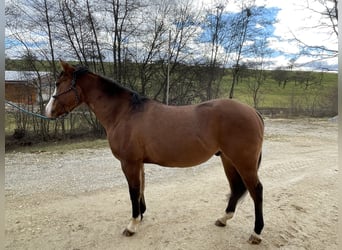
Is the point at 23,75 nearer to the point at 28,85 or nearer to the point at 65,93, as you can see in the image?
the point at 28,85

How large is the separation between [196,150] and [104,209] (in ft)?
5.08

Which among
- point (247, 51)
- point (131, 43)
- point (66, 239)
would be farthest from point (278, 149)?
point (247, 51)

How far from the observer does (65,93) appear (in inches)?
104

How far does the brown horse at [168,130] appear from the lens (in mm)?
2393

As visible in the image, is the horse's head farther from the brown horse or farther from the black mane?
the black mane

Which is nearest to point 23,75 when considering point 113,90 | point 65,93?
point 65,93

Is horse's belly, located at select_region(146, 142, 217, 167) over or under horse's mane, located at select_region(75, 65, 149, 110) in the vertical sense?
under

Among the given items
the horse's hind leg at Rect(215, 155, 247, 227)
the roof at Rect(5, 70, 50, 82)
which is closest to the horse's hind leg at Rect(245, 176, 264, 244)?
the horse's hind leg at Rect(215, 155, 247, 227)

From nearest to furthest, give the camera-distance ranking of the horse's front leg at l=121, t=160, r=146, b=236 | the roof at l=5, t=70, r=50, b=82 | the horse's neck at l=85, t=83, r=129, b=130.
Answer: the horse's front leg at l=121, t=160, r=146, b=236, the horse's neck at l=85, t=83, r=129, b=130, the roof at l=5, t=70, r=50, b=82

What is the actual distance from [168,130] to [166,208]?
127 cm

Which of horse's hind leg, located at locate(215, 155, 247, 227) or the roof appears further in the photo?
the roof

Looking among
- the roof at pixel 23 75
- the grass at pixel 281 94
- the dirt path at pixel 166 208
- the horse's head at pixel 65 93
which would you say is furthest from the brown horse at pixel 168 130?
the grass at pixel 281 94

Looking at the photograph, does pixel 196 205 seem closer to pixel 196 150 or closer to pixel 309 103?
pixel 196 150

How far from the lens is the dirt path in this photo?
247cm
